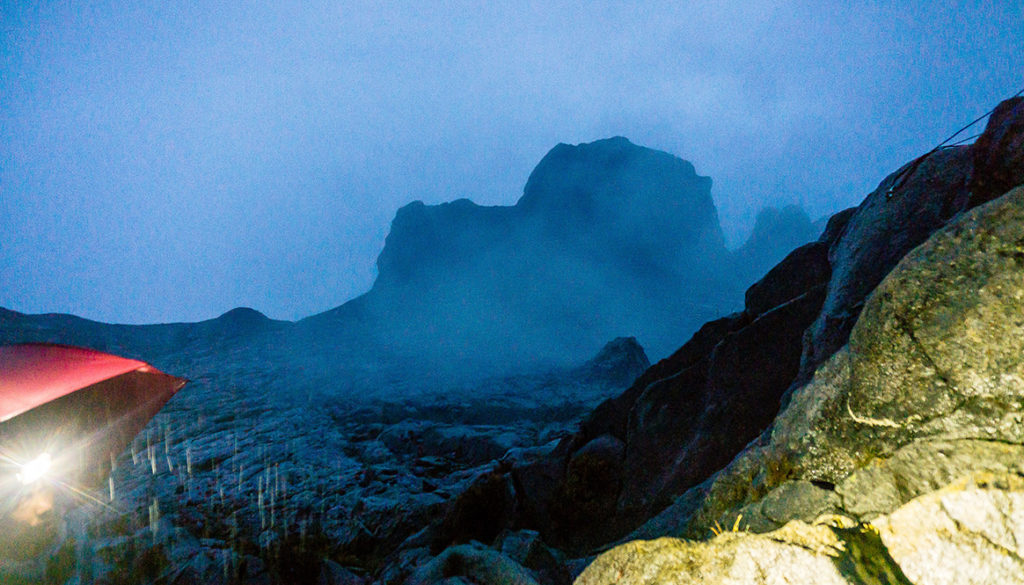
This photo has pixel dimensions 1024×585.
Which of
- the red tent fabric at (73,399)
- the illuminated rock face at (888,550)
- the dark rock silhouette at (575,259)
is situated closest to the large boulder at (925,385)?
the illuminated rock face at (888,550)

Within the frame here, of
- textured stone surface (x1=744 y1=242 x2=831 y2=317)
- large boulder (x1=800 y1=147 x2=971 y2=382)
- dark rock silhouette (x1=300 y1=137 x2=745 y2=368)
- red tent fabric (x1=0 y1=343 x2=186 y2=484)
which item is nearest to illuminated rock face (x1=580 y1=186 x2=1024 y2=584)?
large boulder (x1=800 y1=147 x2=971 y2=382)

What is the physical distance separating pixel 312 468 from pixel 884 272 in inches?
855

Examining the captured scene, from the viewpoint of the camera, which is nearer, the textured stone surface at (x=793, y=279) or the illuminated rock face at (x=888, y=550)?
the illuminated rock face at (x=888, y=550)

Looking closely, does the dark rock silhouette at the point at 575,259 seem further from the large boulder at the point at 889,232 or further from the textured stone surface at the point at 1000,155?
the textured stone surface at the point at 1000,155

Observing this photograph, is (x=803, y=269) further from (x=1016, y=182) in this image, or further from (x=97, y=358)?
(x=97, y=358)

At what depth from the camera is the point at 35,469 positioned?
23.1 ft

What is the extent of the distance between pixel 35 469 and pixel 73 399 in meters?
1.45

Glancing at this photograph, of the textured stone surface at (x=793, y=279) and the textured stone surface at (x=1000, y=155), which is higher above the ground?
the textured stone surface at (x=1000, y=155)

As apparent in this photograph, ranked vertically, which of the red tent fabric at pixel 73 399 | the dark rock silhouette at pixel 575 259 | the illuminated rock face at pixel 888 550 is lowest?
the illuminated rock face at pixel 888 550

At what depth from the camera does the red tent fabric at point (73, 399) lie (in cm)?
675

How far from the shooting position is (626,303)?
94.2 meters

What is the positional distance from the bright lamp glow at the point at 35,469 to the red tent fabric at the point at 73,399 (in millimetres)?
161

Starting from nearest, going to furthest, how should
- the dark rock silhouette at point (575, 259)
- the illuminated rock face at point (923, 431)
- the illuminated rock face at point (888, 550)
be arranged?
the illuminated rock face at point (888, 550) → the illuminated rock face at point (923, 431) → the dark rock silhouette at point (575, 259)

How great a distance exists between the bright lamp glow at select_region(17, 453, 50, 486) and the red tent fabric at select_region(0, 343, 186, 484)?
0.16 m
